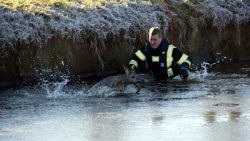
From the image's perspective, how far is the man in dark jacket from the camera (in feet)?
37.0

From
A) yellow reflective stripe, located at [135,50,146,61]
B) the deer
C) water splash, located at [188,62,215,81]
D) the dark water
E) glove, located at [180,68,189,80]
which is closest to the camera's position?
the dark water

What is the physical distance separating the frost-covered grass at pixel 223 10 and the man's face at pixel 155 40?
10.9ft

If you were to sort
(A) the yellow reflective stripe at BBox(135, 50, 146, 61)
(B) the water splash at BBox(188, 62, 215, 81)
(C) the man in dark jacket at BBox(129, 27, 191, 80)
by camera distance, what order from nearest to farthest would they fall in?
1. (C) the man in dark jacket at BBox(129, 27, 191, 80)
2. (A) the yellow reflective stripe at BBox(135, 50, 146, 61)
3. (B) the water splash at BBox(188, 62, 215, 81)

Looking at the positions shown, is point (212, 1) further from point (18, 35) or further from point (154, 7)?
point (18, 35)

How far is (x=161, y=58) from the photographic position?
1143cm

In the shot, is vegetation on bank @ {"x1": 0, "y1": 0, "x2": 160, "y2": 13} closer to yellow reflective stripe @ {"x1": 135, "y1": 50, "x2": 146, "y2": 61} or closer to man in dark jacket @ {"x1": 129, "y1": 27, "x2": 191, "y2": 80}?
yellow reflective stripe @ {"x1": 135, "y1": 50, "x2": 146, "y2": 61}

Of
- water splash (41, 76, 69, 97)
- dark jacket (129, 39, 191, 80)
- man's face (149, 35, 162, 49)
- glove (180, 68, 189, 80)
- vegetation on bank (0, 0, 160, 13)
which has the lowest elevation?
water splash (41, 76, 69, 97)

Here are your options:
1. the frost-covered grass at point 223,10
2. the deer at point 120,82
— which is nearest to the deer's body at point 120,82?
the deer at point 120,82

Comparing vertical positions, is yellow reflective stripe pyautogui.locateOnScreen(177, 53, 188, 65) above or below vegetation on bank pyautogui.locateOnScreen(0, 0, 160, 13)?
below

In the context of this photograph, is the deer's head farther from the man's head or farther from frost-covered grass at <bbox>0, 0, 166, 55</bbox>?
frost-covered grass at <bbox>0, 0, 166, 55</bbox>

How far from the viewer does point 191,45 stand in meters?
14.0

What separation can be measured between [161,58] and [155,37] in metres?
0.43

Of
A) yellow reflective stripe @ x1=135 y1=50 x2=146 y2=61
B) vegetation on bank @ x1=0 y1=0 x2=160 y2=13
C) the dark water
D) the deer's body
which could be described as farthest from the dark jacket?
vegetation on bank @ x1=0 y1=0 x2=160 y2=13

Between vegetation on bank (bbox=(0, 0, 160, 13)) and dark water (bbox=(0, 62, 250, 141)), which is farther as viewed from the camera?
vegetation on bank (bbox=(0, 0, 160, 13))
